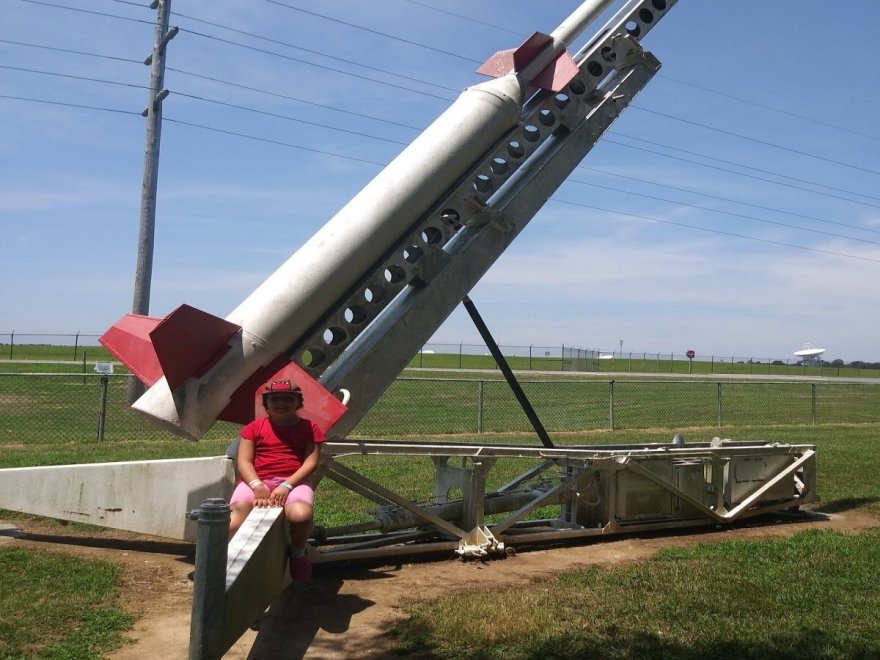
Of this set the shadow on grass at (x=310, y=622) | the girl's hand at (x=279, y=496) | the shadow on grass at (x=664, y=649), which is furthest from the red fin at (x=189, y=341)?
the shadow on grass at (x=664, y=649)

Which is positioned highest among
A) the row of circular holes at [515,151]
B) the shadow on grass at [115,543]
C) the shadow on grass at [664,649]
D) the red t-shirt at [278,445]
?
the row of circular holes at [515,151]

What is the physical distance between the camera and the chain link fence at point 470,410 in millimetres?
15164

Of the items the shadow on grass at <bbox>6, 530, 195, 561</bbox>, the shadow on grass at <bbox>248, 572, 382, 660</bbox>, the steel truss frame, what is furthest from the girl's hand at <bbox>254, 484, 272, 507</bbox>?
the shadow on grass at <bbox>6, 530, 195, 561</bbox>

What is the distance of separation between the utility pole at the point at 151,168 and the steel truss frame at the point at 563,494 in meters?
7.53

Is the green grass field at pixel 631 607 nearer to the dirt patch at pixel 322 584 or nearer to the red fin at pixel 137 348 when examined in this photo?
the dirt patch at pixel 322 584

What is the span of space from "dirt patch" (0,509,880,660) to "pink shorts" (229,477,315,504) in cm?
78

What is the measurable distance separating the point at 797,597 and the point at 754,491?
10.2 feet

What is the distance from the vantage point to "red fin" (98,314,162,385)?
6.38 metres

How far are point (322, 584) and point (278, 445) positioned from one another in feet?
4.16

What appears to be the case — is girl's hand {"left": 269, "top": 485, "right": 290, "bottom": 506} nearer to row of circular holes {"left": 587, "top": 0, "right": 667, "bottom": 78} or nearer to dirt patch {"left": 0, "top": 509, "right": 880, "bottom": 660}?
dirt patch {"left": 0, "top": 509, "right": 880, "bottom": 660}

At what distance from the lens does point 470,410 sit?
20781mm

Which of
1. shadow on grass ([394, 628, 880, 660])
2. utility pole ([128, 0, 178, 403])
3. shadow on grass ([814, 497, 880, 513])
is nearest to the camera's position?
shadow on grass ([394, 628, 880, 660])

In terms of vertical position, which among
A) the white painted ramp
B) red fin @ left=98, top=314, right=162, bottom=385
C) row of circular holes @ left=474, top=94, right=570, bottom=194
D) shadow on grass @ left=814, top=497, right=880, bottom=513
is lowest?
shadow on grass @ left=814, top=497, right=880, bottom=513

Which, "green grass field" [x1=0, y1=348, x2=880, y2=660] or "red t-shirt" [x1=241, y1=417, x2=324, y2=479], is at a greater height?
"red t-shirt" [x1=241, y1=417, x2=324, y2=479]
